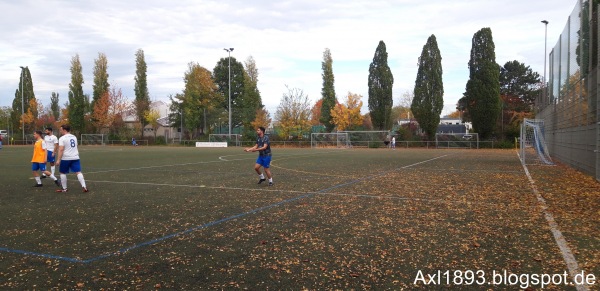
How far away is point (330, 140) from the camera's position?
4891 cm

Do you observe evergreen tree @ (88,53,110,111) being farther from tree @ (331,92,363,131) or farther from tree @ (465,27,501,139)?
tree @ (465,27,501,139)

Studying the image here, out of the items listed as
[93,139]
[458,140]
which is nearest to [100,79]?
[93,139]

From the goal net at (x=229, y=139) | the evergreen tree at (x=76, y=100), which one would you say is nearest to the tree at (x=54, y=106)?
the evergreen tree at (x=76, y=100)

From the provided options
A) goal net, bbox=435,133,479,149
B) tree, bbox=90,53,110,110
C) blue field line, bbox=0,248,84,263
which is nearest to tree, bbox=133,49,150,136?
tree, bbox=90,53,110,110

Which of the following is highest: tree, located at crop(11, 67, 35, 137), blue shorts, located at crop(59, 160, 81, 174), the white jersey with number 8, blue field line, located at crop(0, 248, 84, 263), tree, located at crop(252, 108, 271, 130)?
tree, located at crop(11, 67, 35, 137)

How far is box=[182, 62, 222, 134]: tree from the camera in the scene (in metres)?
62.4

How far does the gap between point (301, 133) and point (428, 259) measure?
47974mm

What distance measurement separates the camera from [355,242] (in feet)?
17.6

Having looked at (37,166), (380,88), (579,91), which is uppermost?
(380,88)

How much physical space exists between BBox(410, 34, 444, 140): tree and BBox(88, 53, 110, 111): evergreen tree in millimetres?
53048

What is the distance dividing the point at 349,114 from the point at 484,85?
19.8 metres

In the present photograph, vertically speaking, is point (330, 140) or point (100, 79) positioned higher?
point (100, 79)

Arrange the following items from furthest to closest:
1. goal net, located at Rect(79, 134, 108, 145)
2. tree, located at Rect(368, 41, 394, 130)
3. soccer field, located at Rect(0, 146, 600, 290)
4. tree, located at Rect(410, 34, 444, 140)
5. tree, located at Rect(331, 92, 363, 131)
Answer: goal net, located at Rect(79, 134, 108, 145), tree, located at Rect(331, 92, 363, 131), tree, located at Rect(368, 41, 394, 130), tree, located at Rect(410, 34, 444, 140), soccer field, located at Rect(0, 146, 600, 290)

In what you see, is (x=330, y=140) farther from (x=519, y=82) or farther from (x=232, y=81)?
(x=519, y=82)
